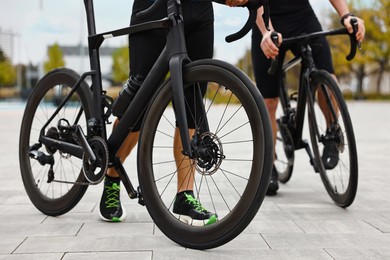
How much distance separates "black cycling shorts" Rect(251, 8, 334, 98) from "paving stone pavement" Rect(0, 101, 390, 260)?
83 cm

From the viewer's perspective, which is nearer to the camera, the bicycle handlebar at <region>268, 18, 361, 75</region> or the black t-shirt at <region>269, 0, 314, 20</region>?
the bicycle handlebar at <region>268, 18, 361, 75</region>

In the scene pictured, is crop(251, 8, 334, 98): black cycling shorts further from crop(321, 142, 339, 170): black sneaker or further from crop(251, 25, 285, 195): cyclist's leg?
crop(321, 142, 339, 170): black sneaker

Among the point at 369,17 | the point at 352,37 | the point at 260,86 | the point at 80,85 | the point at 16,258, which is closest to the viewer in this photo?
the point at 16,258

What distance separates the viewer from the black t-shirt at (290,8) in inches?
161

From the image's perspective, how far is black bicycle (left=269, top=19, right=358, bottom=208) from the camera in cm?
348

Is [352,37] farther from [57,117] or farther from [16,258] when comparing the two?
[16,258]

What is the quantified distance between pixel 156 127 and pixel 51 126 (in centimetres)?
97

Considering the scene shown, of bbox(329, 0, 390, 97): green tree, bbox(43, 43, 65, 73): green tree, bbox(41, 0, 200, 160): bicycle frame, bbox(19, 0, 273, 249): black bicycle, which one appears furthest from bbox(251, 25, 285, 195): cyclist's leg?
bbox(43, 43, 65, 73): green tree

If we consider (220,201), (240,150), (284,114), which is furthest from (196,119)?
(240,150)

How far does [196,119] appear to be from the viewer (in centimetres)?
270

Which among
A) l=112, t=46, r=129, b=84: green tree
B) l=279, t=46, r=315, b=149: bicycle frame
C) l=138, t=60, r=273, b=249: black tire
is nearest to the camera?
l=138, t=60, r=273, b=249: black tire

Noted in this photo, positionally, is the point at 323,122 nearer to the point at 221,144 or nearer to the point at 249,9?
the point at 249,9

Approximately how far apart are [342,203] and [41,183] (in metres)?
1.94

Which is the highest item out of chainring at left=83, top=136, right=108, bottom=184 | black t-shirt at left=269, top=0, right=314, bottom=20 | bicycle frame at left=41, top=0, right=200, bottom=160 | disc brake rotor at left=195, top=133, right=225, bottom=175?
black t-shirt at left=269, top=0, right=314, bottom=20
